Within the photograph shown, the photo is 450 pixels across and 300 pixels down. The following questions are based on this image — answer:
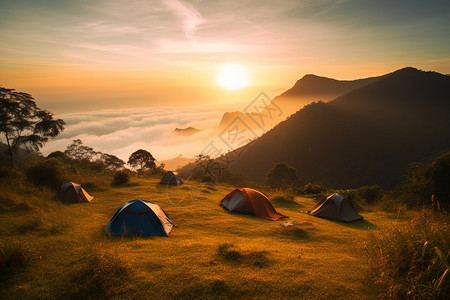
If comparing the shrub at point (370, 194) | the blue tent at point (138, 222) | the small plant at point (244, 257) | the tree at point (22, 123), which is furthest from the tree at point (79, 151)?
the small plant at point (244, 257)

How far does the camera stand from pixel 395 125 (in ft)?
327

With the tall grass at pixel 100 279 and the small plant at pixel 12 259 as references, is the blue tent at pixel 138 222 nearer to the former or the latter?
the small plant at pixel 12 259

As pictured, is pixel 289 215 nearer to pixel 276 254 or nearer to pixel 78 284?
pixel 276 254

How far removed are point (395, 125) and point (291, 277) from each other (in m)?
118

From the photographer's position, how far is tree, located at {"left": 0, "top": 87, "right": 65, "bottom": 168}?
89.1 ft

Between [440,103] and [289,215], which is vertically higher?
[440,103]

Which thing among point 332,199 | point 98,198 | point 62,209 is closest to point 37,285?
point 62,209

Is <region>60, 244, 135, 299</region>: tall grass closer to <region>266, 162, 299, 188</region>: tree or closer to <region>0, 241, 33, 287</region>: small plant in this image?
<region>0, 241, 33, 287</region>: small plant

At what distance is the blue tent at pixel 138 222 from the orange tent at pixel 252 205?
596 centimetres

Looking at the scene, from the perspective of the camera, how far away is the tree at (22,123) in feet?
89.1

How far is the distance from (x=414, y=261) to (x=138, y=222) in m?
10.1

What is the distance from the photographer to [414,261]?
18.2 ft

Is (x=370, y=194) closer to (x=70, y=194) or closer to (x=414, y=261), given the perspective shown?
(x=414, y=261)

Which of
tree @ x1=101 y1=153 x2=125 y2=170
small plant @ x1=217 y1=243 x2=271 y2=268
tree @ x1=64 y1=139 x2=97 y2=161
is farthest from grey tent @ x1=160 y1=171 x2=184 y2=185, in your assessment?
tree @ x1=64 y1=139 x2=97 y2=161
